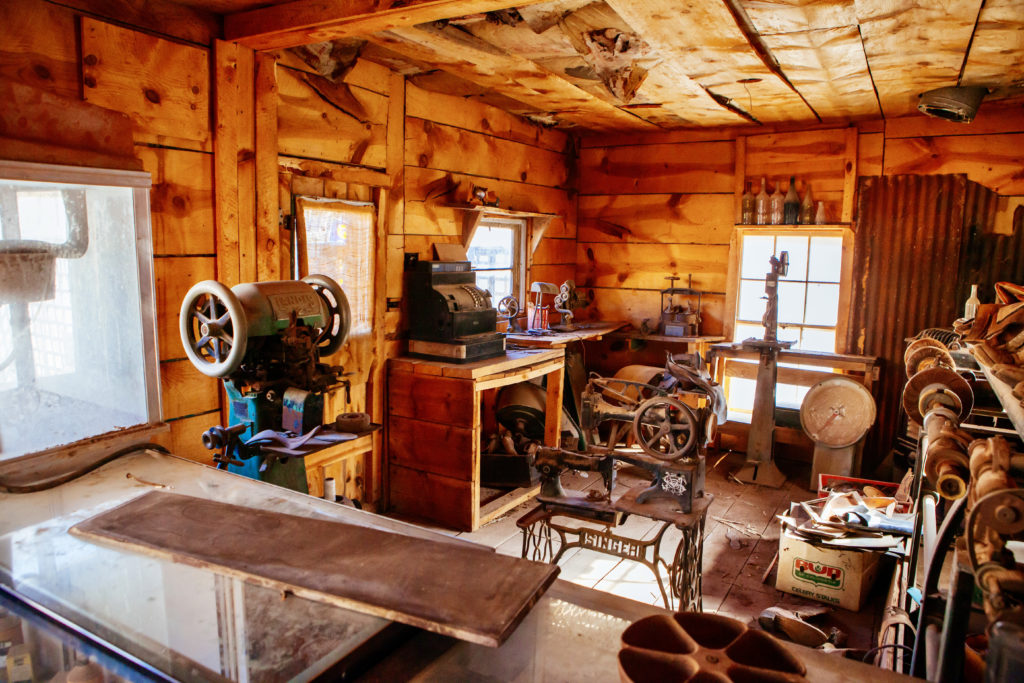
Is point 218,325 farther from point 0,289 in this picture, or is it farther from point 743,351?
point 743,351

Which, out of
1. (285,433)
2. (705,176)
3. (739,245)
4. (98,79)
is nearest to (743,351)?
(739,245)

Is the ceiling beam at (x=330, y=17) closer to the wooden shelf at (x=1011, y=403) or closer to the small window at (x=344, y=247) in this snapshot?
the small window at (x=344, y=247)

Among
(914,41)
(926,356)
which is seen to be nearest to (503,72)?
(914,41)

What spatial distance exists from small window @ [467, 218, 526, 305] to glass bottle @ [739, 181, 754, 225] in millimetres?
1851

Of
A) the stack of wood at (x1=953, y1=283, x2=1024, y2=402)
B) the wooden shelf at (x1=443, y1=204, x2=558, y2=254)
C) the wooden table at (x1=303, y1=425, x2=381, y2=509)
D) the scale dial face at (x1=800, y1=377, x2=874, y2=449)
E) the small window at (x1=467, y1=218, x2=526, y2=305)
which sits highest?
the wooden shelf at (x1=443, y1=204, x2=558, y2=254)

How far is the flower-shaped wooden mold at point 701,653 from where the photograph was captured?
3.56 ft

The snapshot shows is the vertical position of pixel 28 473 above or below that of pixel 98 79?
below

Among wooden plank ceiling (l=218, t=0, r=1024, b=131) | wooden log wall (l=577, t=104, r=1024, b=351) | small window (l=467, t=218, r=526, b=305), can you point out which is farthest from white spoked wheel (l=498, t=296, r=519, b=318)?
wooden plank ceiling (l=218, t=0, r=1024, b=131)

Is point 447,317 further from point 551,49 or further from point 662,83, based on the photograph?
point 662,83

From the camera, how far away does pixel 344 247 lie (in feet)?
12.6

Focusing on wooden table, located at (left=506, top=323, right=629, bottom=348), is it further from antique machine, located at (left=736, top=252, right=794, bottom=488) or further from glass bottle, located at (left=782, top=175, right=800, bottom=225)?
glass bottle, located at (left=782, top=175, right=800, bottom=225)

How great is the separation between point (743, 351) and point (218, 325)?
14.0 feet

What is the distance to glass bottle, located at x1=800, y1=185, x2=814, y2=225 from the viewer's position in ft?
17.7

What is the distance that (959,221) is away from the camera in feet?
16.2
